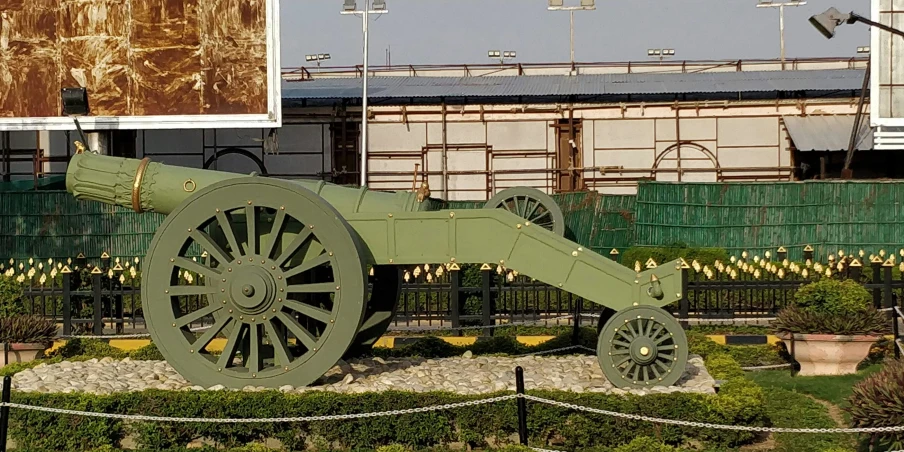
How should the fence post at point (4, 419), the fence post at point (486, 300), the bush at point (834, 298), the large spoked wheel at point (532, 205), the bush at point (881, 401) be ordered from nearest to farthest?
the bush at point (881, 401), the fence post at point (4, 419), the bush at point (834, 298), the fence post at point (486, 300), the large spoked wheel at point (532, 205)

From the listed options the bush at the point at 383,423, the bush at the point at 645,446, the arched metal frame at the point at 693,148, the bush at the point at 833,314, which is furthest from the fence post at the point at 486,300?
the arched metal frame at the point at 693,148

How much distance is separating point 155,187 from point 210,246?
0.98m

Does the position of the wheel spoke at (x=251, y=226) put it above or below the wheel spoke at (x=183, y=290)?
above

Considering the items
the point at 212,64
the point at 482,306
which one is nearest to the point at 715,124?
the point at 212,64

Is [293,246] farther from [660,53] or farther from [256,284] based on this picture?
[660,53]

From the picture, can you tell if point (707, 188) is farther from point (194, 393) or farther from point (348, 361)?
point (194, 393)

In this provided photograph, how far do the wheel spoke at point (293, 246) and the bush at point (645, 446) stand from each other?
358 cm

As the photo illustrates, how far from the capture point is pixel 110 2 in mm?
25969

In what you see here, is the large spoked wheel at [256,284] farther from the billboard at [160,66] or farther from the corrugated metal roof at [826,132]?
the corrugated metal roof at [826,132]

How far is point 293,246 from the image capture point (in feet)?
37.9

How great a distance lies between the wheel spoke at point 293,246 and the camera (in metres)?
11.5

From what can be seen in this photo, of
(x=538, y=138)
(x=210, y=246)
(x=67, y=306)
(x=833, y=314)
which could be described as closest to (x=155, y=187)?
(x=210, y=246)

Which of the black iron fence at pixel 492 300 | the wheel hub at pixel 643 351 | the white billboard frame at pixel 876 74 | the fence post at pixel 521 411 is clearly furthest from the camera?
the white billboard frame at pixel 876 74

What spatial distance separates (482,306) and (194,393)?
7.21 m
